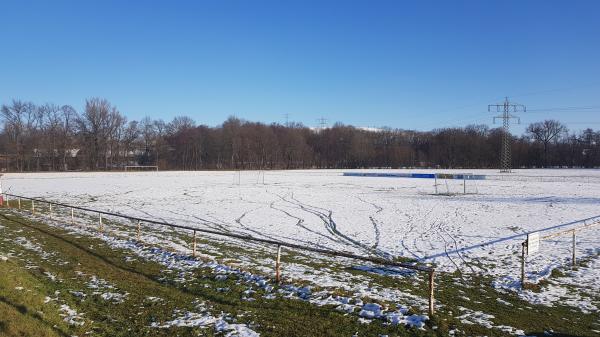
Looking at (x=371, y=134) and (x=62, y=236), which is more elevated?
(x=371, y=134)

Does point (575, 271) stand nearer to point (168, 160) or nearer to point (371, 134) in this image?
point (168, 160)

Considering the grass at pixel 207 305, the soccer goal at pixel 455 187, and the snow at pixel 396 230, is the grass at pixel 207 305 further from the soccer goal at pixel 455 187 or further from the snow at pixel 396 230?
the soccer goal at pixel 455 187

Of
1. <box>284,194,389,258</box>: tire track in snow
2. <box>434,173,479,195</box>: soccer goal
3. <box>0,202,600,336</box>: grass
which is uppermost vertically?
<box>434,173,479,195</box>: soccer goal

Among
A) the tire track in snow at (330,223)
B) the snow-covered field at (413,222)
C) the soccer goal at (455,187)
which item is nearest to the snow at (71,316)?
the snow-covered field at (413,222)

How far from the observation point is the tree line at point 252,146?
110062mm

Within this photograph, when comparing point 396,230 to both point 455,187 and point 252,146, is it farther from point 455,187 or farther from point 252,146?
point 252,146

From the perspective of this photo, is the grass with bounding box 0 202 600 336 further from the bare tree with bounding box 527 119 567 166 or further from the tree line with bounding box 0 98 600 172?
the bare tree with bounding box 527 119 567 166

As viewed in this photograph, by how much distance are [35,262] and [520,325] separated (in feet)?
44.4

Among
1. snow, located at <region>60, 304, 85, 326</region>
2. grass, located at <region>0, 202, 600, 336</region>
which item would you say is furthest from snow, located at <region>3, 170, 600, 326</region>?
snow, located at <region>60, 304, 85, 326</region>

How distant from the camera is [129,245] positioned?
16719 mm

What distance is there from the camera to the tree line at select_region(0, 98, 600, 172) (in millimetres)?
110062

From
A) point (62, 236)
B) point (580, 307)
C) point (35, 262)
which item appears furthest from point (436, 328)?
point (62, 236)

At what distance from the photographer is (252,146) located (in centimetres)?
14600

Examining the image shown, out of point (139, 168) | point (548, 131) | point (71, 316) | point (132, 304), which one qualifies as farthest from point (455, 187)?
point (548, 131)
